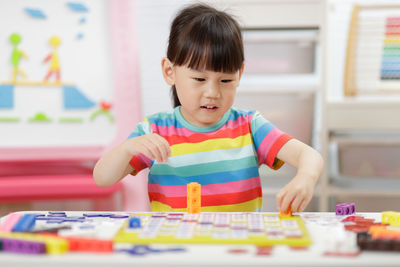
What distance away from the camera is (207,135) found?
0.98m

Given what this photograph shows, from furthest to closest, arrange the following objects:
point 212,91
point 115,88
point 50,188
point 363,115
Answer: point 363,115 < point 115,88 < point 50,188 < point 212,91

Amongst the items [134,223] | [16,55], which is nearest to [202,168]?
[134,223]

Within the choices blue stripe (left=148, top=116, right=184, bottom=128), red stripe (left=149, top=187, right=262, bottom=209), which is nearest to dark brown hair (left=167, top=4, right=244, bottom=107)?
blue stripe (left=148, top=116, right=184, bottom=128)

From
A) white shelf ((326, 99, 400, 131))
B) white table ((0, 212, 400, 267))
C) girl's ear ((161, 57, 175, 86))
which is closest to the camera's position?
white table ((0, 212, 400, 267))

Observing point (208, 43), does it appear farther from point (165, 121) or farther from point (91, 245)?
point (91, 245)

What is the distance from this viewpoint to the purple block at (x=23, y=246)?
0.50 m

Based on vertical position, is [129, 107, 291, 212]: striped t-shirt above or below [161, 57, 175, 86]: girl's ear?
below

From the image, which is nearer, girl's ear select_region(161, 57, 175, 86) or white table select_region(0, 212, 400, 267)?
white table select_region(0, 212, 400, 267)

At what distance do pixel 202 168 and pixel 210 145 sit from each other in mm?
51

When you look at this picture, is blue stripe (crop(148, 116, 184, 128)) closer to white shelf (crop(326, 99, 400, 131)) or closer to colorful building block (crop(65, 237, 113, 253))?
colorful building block (crop(65, 237, 113, 253))

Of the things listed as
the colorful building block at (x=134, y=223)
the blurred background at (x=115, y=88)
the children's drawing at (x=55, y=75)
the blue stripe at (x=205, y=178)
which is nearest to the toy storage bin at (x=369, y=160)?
the blurred background at (x=115, y=88)

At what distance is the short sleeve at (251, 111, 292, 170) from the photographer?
3.03 feet

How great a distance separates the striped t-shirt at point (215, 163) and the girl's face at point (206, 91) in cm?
5

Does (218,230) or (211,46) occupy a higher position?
(211,46)
